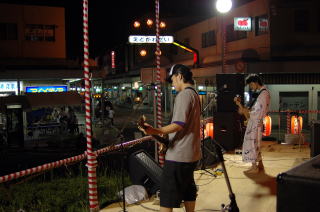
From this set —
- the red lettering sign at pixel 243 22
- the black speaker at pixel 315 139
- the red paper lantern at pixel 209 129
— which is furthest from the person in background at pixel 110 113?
the black speaker at pixel 315 139

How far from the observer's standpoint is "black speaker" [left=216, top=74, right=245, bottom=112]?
31.7ft

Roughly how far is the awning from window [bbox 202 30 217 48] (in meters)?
13.2

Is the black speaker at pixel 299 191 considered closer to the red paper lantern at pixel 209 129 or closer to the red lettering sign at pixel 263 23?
the red paper lantern at pixel 209 129

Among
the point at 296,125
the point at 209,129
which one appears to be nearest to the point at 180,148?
the point at 209,129

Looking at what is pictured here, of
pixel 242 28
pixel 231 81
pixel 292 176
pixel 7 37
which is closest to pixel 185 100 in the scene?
pixel 292 176

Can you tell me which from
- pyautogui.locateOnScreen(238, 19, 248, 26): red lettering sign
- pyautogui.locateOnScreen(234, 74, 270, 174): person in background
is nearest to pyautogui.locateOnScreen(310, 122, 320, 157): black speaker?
pyautogui.locateOnScreen(234, 74, 270, 174): person in background

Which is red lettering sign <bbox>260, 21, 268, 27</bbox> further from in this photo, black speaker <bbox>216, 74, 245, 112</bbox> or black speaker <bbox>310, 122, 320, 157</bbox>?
black speaker <bbox>310, 122, 320, 157</bbox>

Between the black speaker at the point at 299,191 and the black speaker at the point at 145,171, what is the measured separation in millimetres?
3343

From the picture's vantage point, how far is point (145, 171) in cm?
600

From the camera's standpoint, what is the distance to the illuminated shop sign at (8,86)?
2236cm

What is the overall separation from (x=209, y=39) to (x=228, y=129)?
19056mm

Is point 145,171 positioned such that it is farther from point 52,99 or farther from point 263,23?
point 263,23

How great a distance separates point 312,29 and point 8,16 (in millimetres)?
20285

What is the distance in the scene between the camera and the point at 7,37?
25.3m
